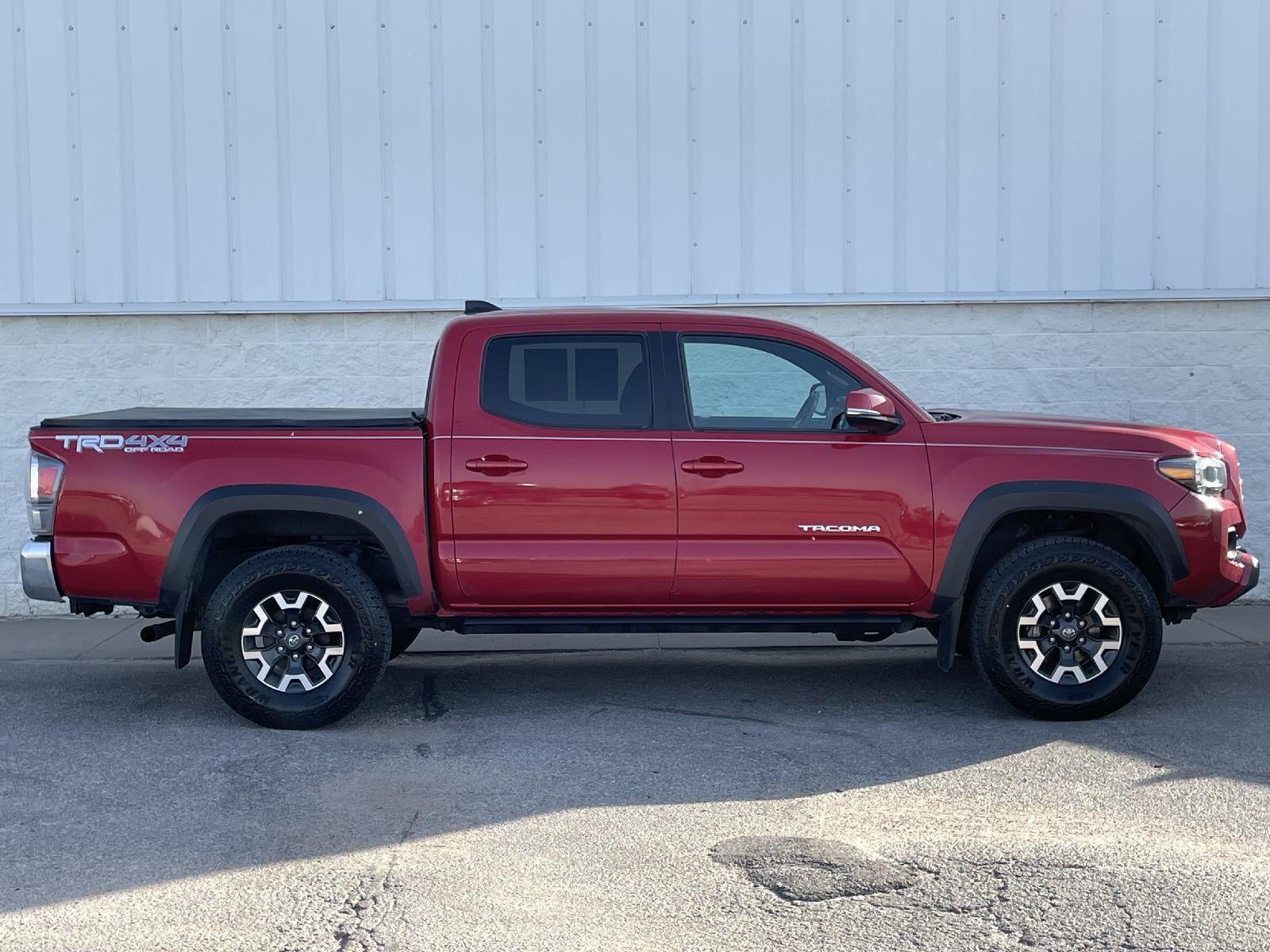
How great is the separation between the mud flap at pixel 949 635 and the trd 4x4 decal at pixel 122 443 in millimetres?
3713

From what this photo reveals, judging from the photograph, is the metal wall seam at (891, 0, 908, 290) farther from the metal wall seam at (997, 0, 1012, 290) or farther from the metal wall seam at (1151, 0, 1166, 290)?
the metal wall seam at (1151, 0, 1166, 290)

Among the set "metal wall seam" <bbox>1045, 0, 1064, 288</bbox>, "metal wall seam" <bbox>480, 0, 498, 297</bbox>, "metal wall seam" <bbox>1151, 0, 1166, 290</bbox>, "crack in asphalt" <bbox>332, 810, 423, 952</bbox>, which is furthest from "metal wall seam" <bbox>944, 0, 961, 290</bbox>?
"crack in asphalt" <bbox>332, 810, 423, 952</bbox>

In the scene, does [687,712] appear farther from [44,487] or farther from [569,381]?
[44,487]

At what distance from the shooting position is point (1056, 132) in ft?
34.2

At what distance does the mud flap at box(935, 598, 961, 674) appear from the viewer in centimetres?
670

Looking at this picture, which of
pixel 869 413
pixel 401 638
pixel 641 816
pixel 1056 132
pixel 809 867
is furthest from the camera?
pixel 1056 132

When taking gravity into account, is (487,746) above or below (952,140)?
below

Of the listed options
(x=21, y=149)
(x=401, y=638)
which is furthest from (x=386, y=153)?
(x=401, y=638)

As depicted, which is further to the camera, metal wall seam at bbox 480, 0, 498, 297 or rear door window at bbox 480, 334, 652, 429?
metal wall seam at bbox 480, 0, 498, 297

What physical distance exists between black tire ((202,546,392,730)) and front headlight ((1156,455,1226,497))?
3810 mm

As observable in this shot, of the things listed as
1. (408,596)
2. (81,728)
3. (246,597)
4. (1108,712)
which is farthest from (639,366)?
(81,728)

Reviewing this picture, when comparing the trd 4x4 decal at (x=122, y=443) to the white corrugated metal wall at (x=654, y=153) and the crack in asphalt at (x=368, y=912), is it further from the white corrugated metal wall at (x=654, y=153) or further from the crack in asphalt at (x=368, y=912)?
the white corrugated metal wall at (x=654, y=153)

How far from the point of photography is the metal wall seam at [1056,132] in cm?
1041

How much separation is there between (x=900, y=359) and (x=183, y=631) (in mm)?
5865
